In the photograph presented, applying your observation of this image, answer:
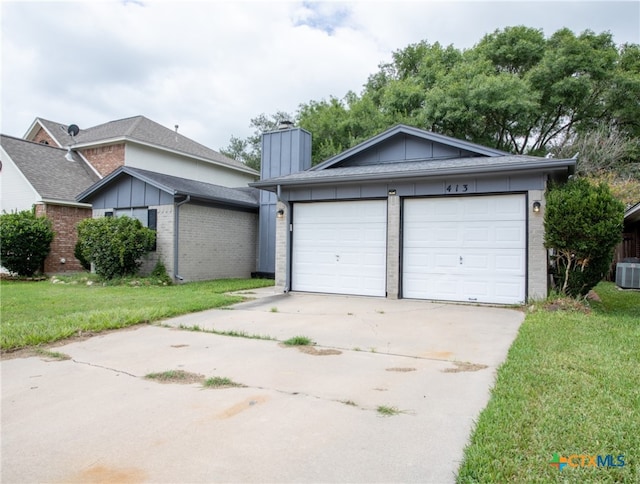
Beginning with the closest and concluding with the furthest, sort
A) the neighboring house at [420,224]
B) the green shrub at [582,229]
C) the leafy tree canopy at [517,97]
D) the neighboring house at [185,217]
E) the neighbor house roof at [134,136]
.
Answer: the green shrub at [582,229] → the neighboring house at [420,224] → the neighboring house at [185,217] → the neighbor house roof at [134,136] → the leafy tree canopy at [517,97]

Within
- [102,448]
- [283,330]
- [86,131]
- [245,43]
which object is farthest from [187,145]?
[102,448]

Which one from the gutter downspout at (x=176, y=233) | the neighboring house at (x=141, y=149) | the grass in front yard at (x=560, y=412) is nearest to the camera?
the grass in front yard at (x=560, y=412)

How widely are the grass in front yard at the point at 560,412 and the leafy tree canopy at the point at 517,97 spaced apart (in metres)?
16.9

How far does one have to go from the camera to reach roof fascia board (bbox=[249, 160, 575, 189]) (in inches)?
323

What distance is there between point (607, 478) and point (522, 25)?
26.3 meters

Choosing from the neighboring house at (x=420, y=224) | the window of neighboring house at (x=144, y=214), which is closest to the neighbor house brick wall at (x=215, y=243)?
the window of neighboring house at (x=144, y=214)

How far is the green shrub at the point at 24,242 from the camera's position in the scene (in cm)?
1406

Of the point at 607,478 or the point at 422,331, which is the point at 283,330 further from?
the point at 607,478

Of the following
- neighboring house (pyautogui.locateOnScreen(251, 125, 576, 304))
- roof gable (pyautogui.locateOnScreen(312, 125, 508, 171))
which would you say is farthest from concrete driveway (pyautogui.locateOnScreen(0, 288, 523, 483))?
roof gable (pyautogui.locateOnScreen(312, 125, 508, 171))

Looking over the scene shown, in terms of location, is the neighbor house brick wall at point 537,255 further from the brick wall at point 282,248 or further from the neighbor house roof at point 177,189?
the neighbor house roof at point 177,189

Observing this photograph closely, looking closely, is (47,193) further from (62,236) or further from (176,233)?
(176,233)

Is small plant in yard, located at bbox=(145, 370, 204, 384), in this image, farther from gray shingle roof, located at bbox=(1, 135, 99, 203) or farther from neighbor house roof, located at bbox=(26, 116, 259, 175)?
neighbor house roof, located at bbox=(26, 116, 259, 175)

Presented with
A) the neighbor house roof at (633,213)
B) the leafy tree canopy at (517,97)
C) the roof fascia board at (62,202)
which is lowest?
the neighbor house roof at (633,213)

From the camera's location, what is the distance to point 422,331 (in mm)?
6422
